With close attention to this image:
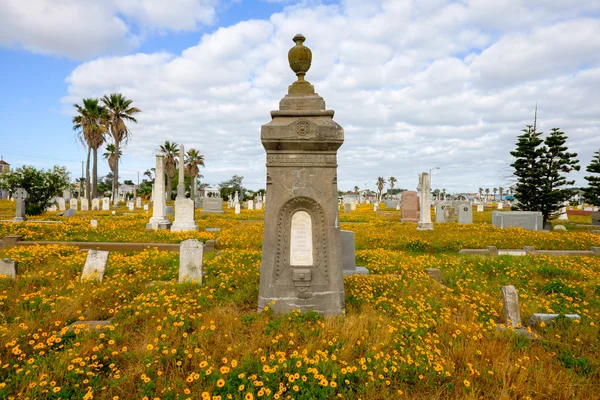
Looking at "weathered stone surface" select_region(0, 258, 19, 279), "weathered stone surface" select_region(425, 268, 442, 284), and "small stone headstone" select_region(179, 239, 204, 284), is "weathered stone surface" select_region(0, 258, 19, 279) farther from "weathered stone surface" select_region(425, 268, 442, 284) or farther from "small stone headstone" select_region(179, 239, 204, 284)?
"weathered stone surface" select_region(425, 268, 442, 284)

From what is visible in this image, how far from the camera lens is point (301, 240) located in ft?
16.1

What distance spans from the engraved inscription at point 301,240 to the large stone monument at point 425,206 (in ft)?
45.4

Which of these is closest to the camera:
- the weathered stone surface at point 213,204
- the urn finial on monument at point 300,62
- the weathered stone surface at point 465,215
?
the urn finial on monument at point 300,62

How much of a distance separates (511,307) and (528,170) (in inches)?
885

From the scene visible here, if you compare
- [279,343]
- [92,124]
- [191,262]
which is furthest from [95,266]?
[92,124]

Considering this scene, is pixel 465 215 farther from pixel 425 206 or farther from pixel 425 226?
pixel 425 226

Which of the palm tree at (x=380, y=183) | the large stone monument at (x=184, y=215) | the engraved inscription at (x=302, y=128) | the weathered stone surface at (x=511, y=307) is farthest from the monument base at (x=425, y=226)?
the palm tree at (x=380, y=183)

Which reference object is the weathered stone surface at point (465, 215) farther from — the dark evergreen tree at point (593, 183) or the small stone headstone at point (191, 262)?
the small stone headstone at point (191, 262)

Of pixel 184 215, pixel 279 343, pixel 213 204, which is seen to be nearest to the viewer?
pixel 279 343

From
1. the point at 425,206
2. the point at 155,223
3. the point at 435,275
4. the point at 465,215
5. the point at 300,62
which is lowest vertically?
the point at 435,275

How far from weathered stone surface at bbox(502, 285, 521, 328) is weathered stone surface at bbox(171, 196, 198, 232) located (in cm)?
1348

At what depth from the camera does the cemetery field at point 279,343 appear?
10.0 feet

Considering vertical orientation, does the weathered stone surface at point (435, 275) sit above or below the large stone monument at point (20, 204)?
below

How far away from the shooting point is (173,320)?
14.0ft
